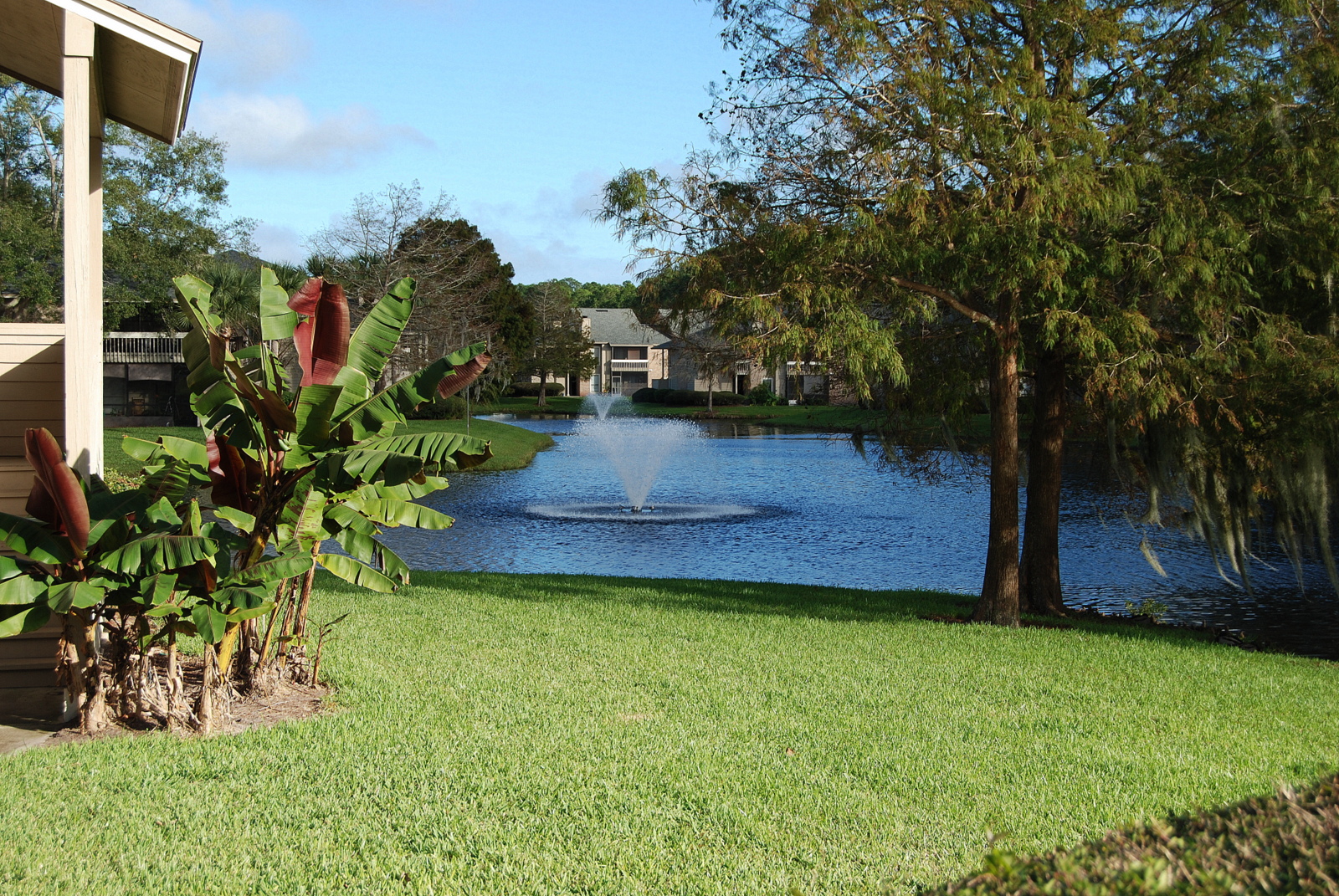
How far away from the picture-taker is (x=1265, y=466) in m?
10.7

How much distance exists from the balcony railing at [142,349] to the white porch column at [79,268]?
3601cm

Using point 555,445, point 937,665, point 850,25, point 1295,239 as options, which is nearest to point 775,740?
point 937,665

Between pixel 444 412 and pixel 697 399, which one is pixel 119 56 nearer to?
pixel 444 412

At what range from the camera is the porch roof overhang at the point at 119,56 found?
6.30 metres

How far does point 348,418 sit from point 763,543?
42.1 feet

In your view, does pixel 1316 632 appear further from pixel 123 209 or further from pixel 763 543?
pixel 123 209

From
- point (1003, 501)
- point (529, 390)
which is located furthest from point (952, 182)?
point (529, 390)

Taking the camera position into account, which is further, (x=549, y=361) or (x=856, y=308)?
(x=549, y=361)

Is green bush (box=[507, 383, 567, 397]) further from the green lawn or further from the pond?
the pond

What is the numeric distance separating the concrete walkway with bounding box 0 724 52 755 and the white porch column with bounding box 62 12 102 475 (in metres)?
1.46

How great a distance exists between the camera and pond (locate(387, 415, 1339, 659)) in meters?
14.3

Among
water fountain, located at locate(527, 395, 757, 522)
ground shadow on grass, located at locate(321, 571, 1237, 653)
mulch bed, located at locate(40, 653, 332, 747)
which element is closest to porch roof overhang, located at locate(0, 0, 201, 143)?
mulch bed, located at locate(40, 653, 332, 747)

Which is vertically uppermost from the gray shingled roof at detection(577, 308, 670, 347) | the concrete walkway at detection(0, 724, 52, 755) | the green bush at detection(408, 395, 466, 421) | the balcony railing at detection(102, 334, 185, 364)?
the gray shingled roof at detection(577, 308, 670, 347)

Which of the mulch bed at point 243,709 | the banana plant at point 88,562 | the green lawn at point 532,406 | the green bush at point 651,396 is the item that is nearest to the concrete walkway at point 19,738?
the mulch bed at point 243,709
